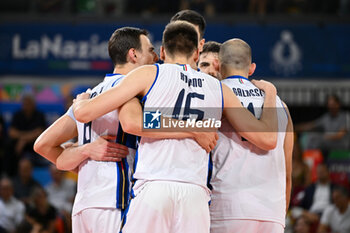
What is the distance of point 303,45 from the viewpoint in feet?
44.8

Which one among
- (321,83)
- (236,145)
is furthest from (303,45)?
(236,145)

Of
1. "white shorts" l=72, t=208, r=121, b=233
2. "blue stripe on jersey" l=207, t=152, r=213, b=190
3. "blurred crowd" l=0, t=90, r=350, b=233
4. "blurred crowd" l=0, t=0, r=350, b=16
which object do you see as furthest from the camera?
"blurred crowd" l=0, t=0, r=350, b=16

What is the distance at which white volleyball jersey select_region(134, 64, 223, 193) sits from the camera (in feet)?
14.6

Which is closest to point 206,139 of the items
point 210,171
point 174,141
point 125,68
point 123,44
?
point 174,141

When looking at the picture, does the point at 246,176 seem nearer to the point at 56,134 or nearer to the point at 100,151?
the point at 100,151

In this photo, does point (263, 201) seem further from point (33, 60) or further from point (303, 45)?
point (33, 60)

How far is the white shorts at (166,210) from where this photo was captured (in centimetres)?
433

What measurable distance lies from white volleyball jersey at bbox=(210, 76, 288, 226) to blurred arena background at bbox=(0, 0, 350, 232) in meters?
8.29

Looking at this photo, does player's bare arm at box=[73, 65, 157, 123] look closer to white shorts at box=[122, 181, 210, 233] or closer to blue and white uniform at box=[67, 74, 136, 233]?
blue and white uniform at box=[67, 74, 136, 233]

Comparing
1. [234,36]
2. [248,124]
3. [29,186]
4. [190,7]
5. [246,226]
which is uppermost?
[190,7]

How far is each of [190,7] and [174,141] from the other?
1007cm

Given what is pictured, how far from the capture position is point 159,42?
13602mm

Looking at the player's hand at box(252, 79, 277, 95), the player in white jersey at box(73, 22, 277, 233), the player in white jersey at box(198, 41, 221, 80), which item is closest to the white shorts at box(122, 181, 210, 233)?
the player in white jersey at box(73, 22, 277, 233)

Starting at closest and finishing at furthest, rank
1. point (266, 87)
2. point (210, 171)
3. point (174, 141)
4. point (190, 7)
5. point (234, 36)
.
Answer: point (174, 141) → point (210, 171) → point (266, 87) → point (234, 36) → point (190, 7)
